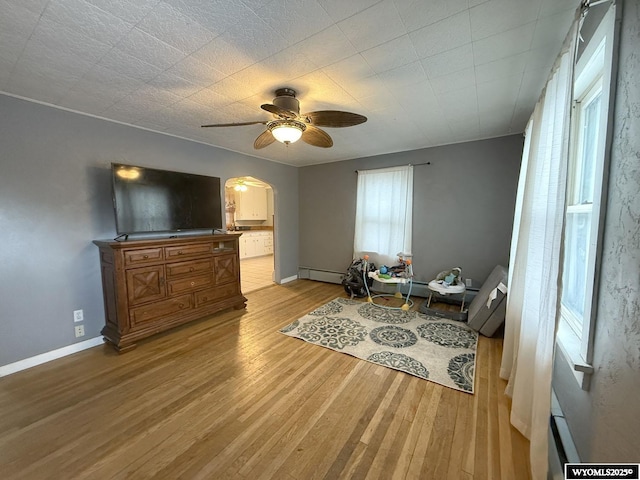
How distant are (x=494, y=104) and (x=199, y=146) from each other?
3.66m

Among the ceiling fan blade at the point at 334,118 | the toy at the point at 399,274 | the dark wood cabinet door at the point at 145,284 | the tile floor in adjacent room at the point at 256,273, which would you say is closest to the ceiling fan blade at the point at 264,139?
the ceiling fan blade at the point at 334,118

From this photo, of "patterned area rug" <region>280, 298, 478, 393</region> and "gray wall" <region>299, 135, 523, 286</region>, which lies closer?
"patterned area rug" <region>280, 298, 478, 393</region>

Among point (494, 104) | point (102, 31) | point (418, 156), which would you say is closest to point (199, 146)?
point (102, 31)

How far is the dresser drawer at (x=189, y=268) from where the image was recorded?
9.32 ft

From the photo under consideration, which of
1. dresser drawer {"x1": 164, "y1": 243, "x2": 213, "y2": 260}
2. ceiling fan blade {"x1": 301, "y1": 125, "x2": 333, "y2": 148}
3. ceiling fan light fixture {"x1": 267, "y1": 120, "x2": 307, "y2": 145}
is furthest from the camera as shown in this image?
dresser drawer {"x1": 164, "y1": 243, "x2": 213, "y2": 260}

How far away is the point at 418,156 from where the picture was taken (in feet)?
13.0

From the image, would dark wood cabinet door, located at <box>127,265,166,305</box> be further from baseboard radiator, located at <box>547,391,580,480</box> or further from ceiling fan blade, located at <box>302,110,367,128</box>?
baseboard radiator, located at <box>547,391,580,480</box>

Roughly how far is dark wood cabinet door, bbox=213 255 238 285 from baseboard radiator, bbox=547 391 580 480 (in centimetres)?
342

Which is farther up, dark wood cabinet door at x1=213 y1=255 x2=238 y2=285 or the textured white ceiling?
the textured white ceiling

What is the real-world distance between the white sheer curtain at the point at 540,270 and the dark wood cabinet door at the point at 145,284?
3.33 metres

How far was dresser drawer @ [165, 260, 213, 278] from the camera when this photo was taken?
284 cm

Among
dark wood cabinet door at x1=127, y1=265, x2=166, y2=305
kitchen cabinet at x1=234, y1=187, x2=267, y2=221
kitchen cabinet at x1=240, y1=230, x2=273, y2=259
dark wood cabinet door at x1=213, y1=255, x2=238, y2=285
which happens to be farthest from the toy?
kitchen cabinet at x1=234, y1=187, x2=267, y2=221

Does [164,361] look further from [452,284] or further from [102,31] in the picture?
[452,284]

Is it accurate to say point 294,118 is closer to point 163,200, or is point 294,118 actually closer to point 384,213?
point 163,200
